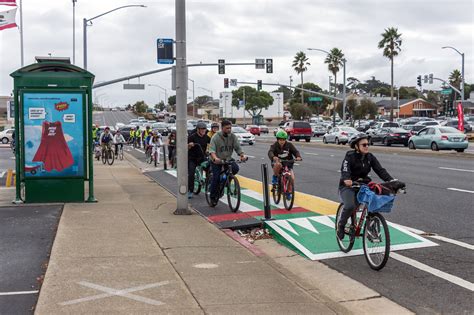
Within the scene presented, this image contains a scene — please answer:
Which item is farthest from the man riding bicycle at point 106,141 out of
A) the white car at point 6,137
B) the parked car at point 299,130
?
the white car at point 6,137

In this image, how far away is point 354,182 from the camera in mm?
7602

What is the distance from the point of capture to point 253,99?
13050cm

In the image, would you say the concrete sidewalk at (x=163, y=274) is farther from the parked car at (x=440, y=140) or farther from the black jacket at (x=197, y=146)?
the parked car at (x=440, y=140)

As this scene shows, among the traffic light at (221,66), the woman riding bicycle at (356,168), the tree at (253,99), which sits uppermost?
the tree at (253,99)

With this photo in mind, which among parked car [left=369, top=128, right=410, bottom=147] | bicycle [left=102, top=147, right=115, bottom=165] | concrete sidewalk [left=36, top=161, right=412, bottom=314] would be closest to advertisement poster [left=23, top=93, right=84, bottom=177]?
concrete sidewalk [left=36, top=161, right=412, bottom=314]

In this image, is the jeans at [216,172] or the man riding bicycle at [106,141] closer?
the jeans at [216,172]

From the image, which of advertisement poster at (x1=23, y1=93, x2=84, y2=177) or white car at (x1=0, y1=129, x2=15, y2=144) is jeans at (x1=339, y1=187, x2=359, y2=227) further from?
white car at (x1=0, y1=129, x2=15, y2=144)

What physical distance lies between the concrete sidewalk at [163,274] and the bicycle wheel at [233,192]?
88 centimetres

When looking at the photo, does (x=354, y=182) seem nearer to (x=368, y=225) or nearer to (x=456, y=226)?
(x=368, y=225)

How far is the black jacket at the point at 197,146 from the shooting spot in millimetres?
13266

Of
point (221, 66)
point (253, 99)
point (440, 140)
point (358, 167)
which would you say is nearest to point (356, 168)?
point (358, 167)

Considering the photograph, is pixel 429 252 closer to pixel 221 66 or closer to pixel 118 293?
pixel 118 293

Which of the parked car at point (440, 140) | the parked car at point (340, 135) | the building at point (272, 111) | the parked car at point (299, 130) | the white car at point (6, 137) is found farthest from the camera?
the building at point (272, 111)

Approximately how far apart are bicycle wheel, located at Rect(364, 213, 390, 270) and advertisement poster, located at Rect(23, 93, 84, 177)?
287 inches
